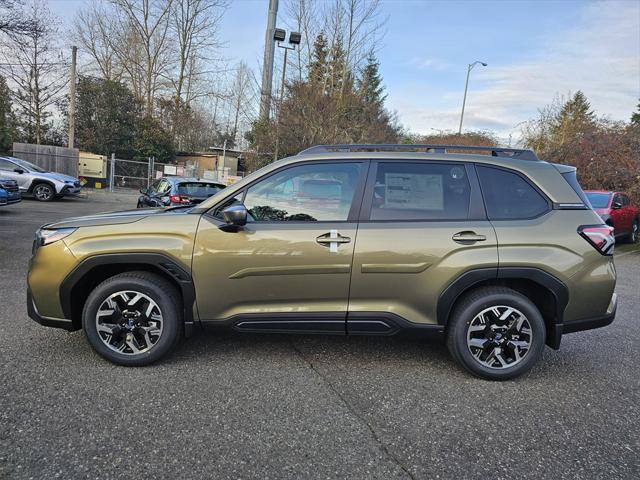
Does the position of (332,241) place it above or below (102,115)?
below

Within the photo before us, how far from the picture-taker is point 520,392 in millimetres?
3299

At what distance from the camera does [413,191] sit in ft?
11.5

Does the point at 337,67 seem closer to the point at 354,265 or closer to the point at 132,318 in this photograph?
the point at 354,265

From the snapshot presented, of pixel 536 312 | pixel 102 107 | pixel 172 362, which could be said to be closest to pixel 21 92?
pixel 102 107

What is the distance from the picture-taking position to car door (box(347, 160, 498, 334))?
10.9ft

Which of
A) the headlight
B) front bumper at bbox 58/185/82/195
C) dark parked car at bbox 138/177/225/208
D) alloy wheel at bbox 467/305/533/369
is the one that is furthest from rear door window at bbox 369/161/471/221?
front bumper at bbox 58/185/82/195

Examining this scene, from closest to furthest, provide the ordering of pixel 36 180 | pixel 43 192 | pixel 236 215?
pixel 236 215, pixel 36 180, pixel 43 192

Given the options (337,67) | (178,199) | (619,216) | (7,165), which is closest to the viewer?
(178,199)

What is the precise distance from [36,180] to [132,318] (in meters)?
16.3

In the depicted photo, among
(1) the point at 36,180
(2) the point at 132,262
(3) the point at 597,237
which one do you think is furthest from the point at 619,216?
(1) the point at 36,180

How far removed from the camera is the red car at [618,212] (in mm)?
10920

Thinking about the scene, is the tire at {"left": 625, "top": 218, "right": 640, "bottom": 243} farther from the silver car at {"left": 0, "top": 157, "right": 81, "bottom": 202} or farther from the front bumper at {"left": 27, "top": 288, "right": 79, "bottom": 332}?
the silver car at {"left": 0, "top": 157, "right": 81, "bottom": 202}

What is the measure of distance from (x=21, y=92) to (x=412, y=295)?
103 feet

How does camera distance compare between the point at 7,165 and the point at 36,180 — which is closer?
the point at 7,165
